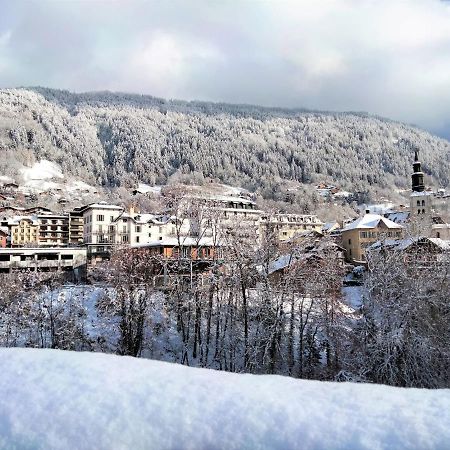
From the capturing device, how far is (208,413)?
14.4ft

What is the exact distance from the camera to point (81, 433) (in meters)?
4.25

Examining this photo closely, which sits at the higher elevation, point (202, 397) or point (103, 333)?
point (202, 397)

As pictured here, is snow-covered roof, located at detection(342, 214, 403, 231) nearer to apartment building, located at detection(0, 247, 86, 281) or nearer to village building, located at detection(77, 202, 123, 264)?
apartment building, located at detection(0, 247, 86, 281)

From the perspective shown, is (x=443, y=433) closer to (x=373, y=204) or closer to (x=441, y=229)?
(x=441, y=229)

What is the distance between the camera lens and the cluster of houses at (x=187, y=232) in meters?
34.3

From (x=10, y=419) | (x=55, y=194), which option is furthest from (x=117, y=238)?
(x=55, y=194)

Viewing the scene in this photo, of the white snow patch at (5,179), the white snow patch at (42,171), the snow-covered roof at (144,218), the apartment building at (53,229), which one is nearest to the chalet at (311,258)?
the snow-covered roof at (144,218)

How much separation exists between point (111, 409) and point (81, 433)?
37 centimetres

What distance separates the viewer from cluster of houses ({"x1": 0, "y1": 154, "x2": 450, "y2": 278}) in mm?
34312

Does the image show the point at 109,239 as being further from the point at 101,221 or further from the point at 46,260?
the point at 46,260

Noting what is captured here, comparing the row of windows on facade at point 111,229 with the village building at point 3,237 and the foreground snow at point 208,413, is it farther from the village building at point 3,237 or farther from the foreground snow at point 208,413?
the foreground snow at point 208,413

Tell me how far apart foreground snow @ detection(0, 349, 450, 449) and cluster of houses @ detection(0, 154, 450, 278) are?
2292cm

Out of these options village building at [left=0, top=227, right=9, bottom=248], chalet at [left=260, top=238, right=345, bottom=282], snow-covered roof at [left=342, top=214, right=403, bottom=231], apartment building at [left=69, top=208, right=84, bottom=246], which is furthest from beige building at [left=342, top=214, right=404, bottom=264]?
village building at [left=0, top=227, right=9, bottom=248]

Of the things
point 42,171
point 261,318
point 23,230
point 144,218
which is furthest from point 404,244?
point 42,171
